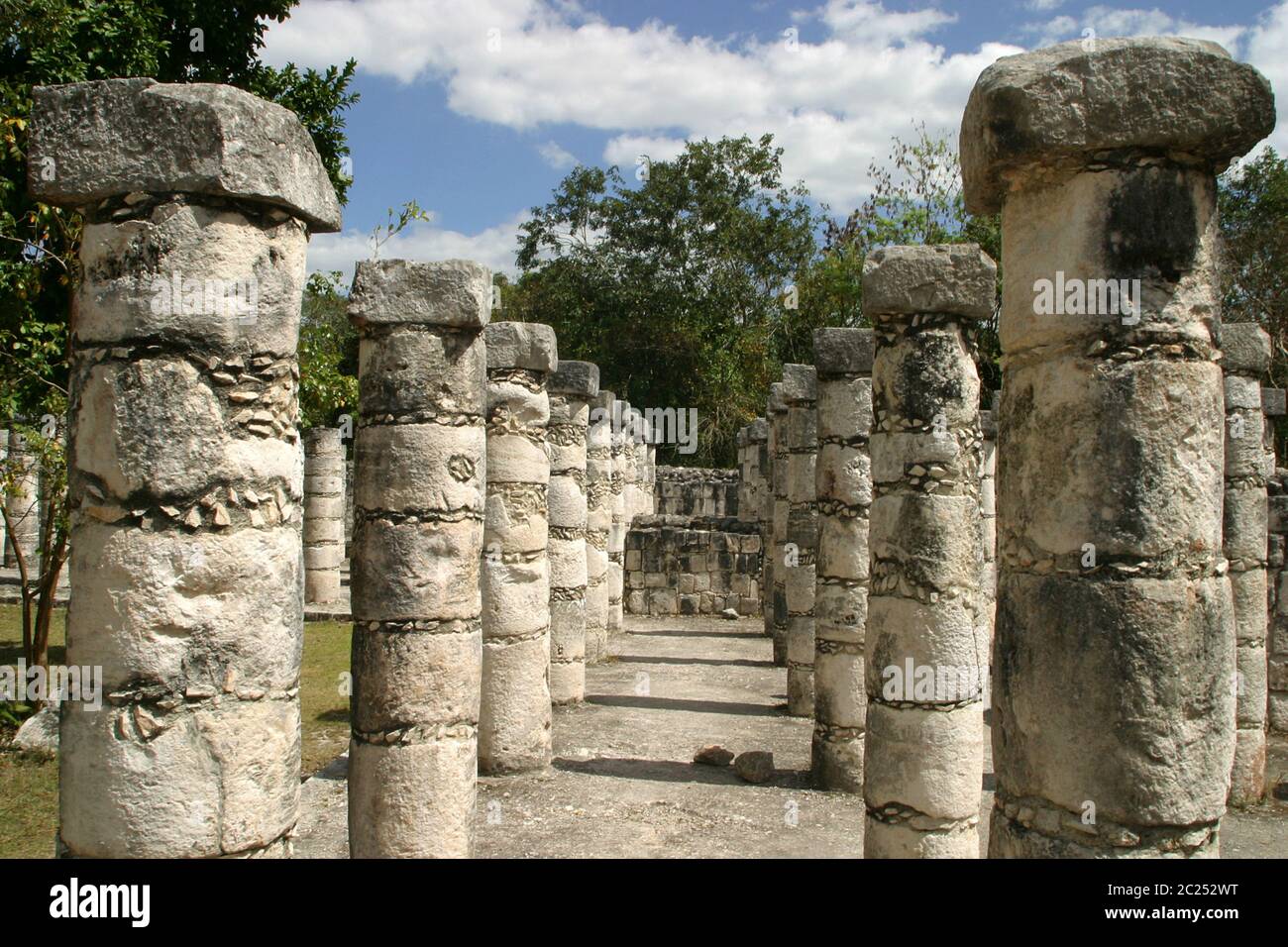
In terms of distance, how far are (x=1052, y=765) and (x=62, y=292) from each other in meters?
10.2

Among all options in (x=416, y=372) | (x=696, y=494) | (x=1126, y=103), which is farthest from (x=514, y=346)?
(x=696, y=494)

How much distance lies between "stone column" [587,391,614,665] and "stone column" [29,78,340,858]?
34.0 ft

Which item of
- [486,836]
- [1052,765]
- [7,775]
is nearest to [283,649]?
[1052,765]

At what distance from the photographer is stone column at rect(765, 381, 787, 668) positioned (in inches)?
568

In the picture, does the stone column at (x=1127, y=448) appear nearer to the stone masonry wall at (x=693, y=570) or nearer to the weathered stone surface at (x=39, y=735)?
the weathered stone surface at (x=39, y=735)

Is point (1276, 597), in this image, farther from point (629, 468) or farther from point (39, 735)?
point (629, 468)

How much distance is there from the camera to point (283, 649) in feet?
12.6

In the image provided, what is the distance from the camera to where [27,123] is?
7844 millimetres

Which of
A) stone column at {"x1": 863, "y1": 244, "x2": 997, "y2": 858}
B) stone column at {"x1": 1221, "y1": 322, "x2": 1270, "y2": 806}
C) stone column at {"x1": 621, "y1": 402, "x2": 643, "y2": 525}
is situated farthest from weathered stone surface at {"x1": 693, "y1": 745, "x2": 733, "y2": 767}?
→ stone column at {"x1": 621, "y1": 402, "x2": 643, "y2": 525}

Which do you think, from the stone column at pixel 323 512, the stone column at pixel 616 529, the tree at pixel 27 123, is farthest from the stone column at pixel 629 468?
the tree at pixel 27 123

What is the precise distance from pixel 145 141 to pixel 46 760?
22.2 ft

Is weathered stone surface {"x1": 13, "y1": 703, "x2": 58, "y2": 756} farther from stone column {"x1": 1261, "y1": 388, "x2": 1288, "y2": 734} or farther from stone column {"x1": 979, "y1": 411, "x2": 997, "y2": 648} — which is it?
stone column {"x1": 1261, "y1": 388, "x2": 1288, "y2": 734}

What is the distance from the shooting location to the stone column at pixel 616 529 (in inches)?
677

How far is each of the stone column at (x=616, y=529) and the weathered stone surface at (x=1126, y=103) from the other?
43.0 feet
